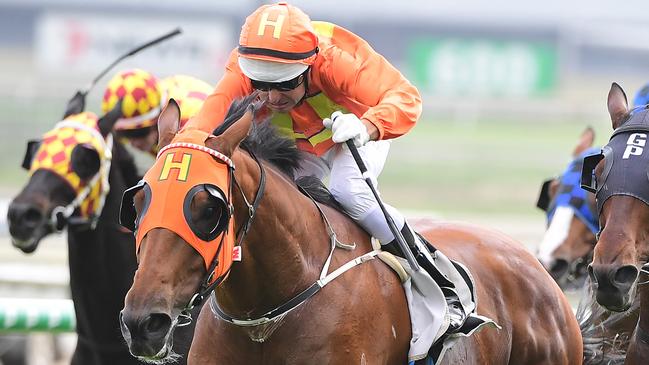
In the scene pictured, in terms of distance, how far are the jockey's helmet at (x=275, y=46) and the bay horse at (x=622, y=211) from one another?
105cm

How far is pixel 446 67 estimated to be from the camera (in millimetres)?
34719

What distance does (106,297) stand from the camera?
5.34 m

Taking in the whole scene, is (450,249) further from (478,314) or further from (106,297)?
(106,297)

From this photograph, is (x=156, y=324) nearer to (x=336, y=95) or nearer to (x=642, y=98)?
(x=336, y=95)

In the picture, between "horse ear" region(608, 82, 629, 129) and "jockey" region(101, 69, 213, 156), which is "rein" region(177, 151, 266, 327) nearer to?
"horse ear" region(608, 82, 629, 129)

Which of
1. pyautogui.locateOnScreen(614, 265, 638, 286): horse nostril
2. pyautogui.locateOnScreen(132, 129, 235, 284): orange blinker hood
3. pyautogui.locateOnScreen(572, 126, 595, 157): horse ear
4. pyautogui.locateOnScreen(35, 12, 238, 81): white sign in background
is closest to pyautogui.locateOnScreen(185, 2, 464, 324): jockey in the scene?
pyautogui.locateOnScreen(132, 129, 235, 284): orange blinker hood

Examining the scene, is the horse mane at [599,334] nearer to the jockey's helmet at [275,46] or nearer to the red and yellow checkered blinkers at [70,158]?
the jockey's helmet at [275,46]

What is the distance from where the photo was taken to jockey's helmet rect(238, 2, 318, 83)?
400 cm

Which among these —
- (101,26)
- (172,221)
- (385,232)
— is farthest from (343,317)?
(101,26)

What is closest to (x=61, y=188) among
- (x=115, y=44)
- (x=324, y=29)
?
(x=324, y=29)

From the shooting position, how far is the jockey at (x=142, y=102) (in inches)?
247

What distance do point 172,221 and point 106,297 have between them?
210cm

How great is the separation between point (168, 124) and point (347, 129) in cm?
58

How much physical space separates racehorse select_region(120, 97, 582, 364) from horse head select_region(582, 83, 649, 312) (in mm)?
Answer: 751
